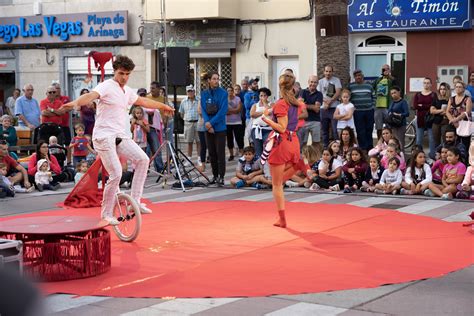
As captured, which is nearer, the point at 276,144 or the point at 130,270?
the point at 130,270

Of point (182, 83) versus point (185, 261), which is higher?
point (182, 83)

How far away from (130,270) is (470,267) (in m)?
3.30

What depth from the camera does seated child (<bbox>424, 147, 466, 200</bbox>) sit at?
46.0 feet

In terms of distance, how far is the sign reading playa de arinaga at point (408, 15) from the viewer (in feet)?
71.3

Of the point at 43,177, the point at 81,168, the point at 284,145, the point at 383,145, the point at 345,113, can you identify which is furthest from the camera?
the point at 345,113

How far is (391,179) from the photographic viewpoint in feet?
48.5

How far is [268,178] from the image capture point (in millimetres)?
15938

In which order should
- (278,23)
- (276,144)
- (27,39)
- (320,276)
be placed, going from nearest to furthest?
(320,276), (276,144), (278,23), (27,39)

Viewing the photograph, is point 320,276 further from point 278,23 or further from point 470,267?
point 278,23

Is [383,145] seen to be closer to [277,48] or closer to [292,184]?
[292,184]

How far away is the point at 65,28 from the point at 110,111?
20144mm

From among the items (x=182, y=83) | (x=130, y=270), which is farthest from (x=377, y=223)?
(x=182, y=83)

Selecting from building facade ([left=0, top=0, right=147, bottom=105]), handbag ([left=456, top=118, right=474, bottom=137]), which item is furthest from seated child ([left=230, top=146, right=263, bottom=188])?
building facade ([left=0, top=0, right=147, bottom=105])

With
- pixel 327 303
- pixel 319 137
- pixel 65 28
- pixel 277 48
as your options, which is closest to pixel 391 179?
pixel 319 137
